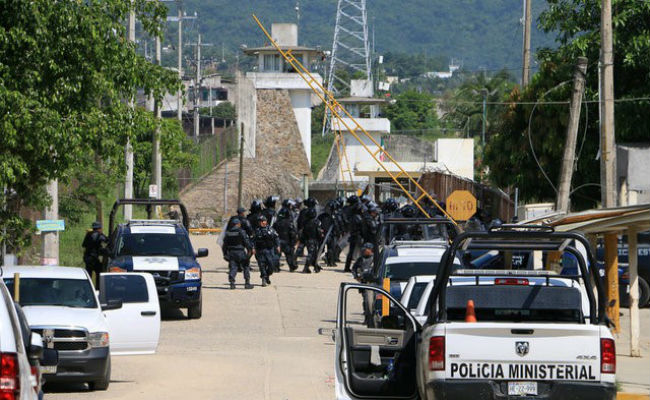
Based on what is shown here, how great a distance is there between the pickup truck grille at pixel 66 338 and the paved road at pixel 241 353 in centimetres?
61

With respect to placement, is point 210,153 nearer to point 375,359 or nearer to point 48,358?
point 375,359

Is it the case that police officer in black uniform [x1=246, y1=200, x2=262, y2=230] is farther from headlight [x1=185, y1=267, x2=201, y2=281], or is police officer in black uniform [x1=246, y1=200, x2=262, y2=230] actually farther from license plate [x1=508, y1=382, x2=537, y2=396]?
license plate [x1=508, y1=382, x2=537, y2=396]

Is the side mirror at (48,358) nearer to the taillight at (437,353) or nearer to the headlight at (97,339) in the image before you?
the taillight at (437,353)

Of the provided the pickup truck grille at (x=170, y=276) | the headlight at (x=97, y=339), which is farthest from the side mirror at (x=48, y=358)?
the pickup truck grille at (x=170, y=276)

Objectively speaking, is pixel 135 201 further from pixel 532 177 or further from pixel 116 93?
pixel 532 177

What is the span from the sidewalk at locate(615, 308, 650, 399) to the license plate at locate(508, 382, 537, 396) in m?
4.35

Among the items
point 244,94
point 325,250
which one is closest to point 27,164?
point 325,250

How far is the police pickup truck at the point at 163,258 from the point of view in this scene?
23344mm

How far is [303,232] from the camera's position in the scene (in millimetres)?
33531

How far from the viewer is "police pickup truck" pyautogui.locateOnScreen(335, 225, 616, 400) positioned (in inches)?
406

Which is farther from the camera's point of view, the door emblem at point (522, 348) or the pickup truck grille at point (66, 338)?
the pickup truck grille at point (66, 338)

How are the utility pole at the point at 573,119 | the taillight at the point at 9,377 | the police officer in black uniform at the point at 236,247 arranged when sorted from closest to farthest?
1. the taillight at the point at 9,377
2. the utility pole at the point at 573,119
3. the police officer in black uniform at the point at 236,247

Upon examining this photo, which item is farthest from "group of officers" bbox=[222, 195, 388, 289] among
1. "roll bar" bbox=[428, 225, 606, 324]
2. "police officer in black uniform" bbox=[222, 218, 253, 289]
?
"roll bar" bbox=[428, 225, 606, 324]

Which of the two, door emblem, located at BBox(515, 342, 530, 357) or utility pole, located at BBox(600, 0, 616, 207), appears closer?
door emblem, located at BBox(515, 342, 530, 357)
